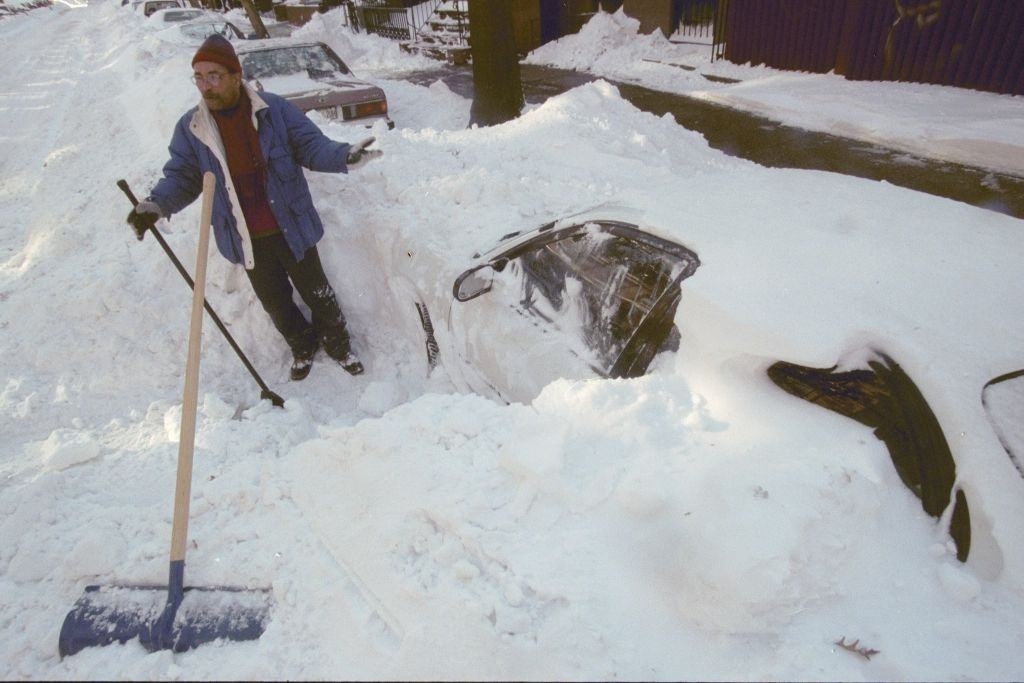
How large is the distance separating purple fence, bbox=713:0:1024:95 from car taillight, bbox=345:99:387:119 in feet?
26.1

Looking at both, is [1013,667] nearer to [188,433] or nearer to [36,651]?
[188,433]

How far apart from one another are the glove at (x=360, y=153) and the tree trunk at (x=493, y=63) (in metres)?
5.11

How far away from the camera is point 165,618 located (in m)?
1.85

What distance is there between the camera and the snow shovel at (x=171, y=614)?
5.85 feet

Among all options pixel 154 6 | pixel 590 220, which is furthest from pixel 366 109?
pixel 154 6

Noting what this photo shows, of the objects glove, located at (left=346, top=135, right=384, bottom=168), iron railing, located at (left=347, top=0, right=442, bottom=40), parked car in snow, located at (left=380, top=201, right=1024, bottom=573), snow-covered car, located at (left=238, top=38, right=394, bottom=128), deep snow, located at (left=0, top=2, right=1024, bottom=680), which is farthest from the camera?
iron railing, located at (left=347, top=0, right=442, bottom=40)

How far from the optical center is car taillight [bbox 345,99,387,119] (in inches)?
296

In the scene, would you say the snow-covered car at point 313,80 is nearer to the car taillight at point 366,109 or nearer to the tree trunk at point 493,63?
the car taillight at point 366,109

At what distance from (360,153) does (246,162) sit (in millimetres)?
679

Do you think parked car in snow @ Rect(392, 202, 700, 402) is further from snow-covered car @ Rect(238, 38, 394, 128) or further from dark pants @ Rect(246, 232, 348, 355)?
snow-covered car @ Rect(238, 38, 394, 128)

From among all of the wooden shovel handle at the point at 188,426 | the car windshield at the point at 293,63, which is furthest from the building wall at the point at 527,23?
the wooden shovel handle at the point at 188,426

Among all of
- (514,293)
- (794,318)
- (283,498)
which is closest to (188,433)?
(283,498)

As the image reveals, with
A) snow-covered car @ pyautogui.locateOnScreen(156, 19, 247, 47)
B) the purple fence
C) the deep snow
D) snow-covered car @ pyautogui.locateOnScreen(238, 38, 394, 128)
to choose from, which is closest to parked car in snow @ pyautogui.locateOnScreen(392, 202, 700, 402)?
the deep snow

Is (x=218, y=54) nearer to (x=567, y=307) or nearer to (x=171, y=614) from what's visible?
(x=567, y=307)
